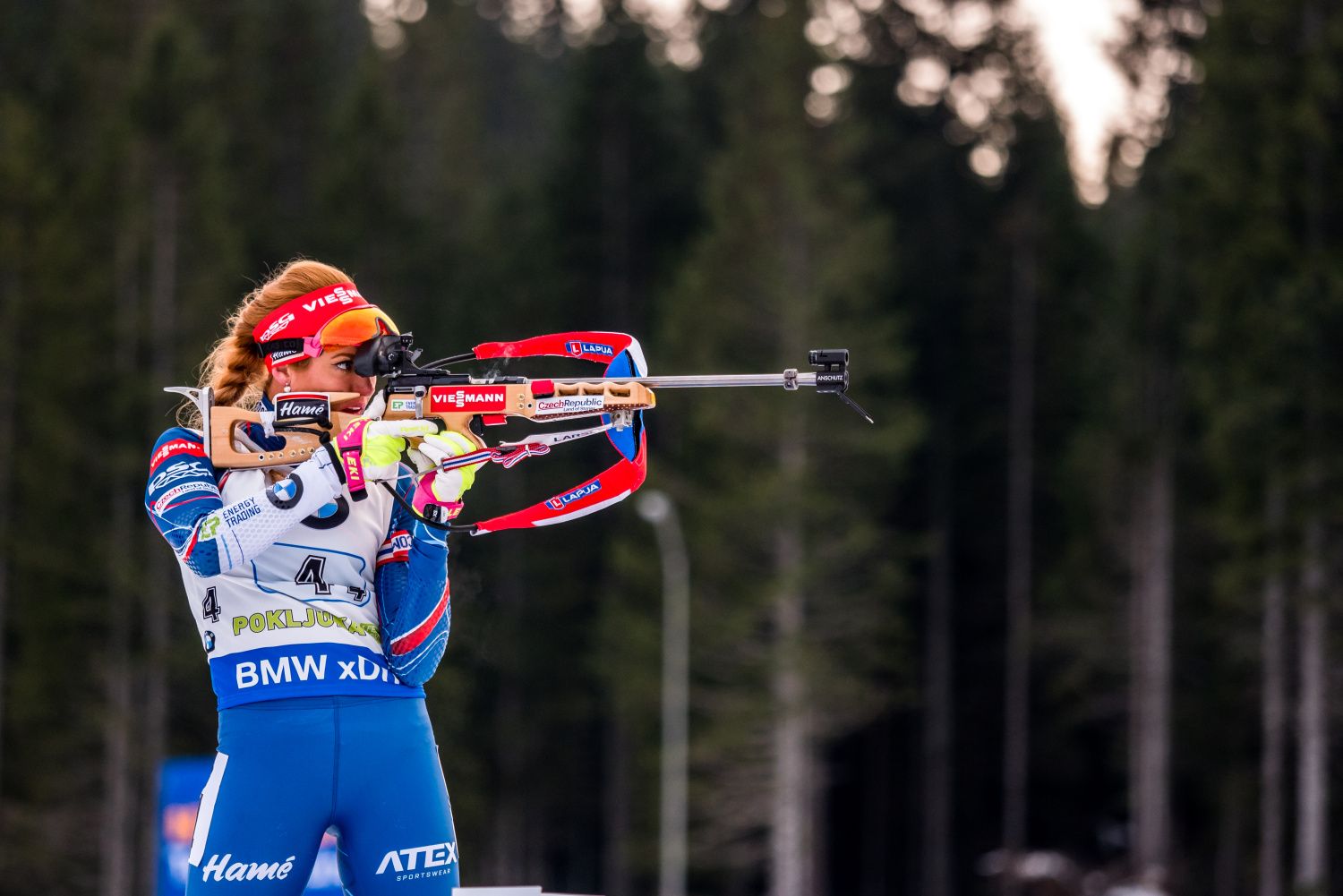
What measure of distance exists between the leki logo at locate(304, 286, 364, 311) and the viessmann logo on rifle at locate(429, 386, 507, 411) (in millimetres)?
358

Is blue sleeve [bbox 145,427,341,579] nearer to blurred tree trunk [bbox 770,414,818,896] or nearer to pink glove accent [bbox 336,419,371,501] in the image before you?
pink glove accent [bbox 336,419,371,501]

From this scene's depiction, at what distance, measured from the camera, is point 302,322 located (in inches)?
190

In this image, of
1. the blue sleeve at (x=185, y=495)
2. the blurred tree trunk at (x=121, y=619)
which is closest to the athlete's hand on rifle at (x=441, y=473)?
the blue sleeve at (x=185, y=495)

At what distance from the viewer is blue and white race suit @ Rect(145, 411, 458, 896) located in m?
4.42

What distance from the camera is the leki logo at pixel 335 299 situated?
481cm

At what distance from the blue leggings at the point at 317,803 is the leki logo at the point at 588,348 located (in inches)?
46.6

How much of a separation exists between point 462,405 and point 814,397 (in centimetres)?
3426

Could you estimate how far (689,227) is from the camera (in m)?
49.3

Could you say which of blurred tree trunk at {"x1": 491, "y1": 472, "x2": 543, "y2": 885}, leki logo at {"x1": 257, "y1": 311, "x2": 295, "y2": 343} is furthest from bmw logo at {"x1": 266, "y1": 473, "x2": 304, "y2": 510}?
blurred tree trunk at {"x1": 491, "y1": 472, "x2": 543, "y2": 885}

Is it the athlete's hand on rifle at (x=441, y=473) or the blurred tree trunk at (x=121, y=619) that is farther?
the blurred tree trunk at (x=121, y=619)

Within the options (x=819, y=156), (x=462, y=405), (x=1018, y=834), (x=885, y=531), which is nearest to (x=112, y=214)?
(x=819, y=156)

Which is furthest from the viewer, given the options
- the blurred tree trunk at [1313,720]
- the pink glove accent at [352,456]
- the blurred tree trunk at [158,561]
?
the blurred tree trunk at [158,561]

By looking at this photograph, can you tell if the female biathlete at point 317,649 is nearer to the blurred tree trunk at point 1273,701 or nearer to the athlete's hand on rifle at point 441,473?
the athlete's hand on rifle at point 441,473

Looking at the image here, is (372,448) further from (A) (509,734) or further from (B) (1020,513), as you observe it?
(B) (1020,513)
